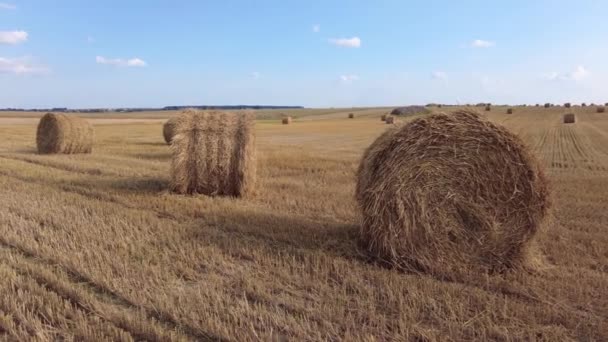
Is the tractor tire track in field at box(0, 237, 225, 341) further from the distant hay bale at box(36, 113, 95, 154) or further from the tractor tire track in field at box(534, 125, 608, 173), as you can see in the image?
the distant hay bale at box(36, 113, 95, 154)

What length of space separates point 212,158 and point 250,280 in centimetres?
514

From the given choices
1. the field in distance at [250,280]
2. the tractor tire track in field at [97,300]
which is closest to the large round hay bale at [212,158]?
the field in distance at [250,280]

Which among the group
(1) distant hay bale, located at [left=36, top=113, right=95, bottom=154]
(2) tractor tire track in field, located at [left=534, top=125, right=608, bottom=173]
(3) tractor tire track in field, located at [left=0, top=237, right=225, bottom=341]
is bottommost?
(3) tractor tire track in field, located at [left=0, top=237, right=225, bottom=341]

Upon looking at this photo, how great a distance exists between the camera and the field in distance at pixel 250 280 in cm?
390

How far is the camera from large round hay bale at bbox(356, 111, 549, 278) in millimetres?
5535

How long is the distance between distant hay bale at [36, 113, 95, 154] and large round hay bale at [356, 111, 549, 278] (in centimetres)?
1378

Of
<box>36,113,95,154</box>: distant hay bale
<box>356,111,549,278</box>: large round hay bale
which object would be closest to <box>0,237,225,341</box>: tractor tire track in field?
<box>356,111,549,278</box>: large round hay bale

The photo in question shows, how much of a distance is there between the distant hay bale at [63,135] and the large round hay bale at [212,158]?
8717 millimetres

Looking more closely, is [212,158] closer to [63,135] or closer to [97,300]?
[97,300]

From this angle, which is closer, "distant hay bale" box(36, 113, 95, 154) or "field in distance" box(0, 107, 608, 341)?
"field in distance" box(0, 107, 608, 341)

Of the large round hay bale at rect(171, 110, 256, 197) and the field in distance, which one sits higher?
the large round hay bale at rect(171, 110, 256, 197)

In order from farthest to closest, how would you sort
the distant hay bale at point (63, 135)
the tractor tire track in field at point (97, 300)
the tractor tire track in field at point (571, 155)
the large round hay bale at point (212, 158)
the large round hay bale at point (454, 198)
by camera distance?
the distant hay bale at point (63, 135) < the tractor tire track in field at point (571, 155) < the large round hay bale at point (212, 158) < the large round hay bale at point (454, 198) < the tractor tire track in field at point (97, 300)

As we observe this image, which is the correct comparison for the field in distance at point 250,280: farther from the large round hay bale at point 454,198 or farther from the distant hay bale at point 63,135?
the distant hay bale at point 63,135

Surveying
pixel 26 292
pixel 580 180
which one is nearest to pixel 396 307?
pixel 26 292
